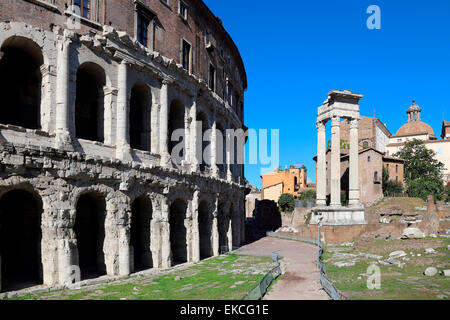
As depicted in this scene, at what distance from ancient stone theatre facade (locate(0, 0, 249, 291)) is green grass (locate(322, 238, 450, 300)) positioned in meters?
8.58

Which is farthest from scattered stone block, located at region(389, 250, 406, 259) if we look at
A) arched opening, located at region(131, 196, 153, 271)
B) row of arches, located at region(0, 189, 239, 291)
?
arched opening, located at region(131, 196, 153, 271)

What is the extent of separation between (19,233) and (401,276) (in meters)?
15.4

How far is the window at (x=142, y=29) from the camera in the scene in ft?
64.6

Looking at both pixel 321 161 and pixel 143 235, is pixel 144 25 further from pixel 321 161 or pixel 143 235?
pixel 321 161

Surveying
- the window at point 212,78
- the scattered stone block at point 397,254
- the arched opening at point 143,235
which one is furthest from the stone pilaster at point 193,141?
the scattered stone block at point 397,254

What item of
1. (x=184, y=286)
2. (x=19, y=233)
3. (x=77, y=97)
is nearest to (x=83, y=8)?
(x=77, y=97)

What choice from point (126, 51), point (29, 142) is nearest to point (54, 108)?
point (29, 142)

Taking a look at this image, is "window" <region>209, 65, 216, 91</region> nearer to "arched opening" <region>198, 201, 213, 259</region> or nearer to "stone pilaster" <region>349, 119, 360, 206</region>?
"arched opening" <region>198, 201, 213, 259</region>

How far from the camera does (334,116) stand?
113ft

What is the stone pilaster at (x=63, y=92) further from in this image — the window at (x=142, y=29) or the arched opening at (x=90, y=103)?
the window at (x=142, y=29)

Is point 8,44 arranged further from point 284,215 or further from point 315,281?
point 284,215

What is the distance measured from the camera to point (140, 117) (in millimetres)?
21594

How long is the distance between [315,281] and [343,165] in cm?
4258

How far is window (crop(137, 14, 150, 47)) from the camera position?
1969cm
